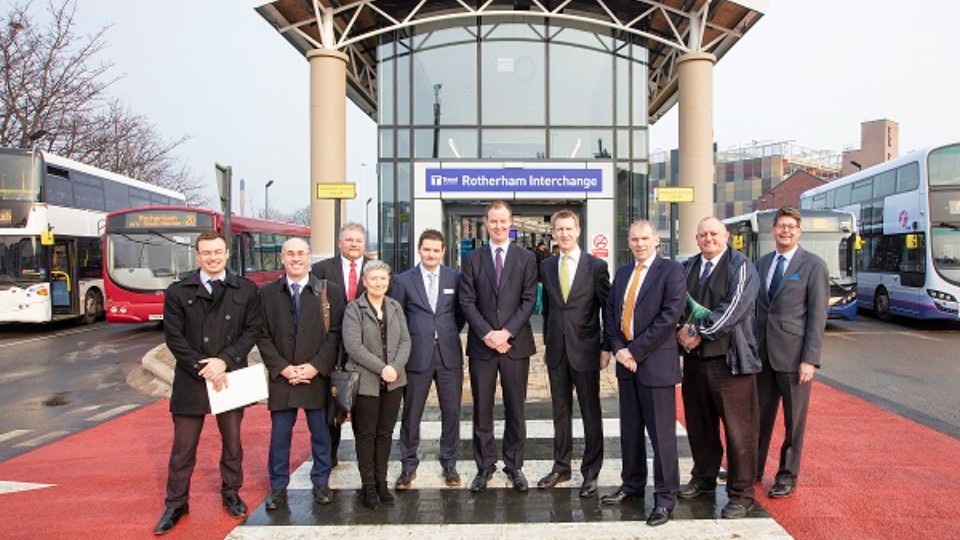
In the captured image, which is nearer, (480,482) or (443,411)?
(480,482)

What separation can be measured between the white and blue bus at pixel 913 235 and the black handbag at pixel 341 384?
1553 centimetres

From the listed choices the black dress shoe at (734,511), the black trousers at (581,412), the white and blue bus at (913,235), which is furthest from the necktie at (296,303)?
the white and blue bus at (913,235)

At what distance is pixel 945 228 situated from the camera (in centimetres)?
1502

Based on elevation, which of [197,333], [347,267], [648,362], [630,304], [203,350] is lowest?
[648,362]

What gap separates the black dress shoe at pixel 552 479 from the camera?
15.7ft

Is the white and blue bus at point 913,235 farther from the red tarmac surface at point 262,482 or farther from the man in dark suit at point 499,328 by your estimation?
the man in dark suit at point 499,328

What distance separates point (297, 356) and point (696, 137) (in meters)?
14.3

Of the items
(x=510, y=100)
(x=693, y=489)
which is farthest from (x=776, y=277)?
(x=510, y=100)

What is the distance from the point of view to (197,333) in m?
4.26

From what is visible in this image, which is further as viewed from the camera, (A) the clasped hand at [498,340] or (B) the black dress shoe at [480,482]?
(B) the black dress shoe at [480,482]

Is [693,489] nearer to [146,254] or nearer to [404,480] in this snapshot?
[404,480]

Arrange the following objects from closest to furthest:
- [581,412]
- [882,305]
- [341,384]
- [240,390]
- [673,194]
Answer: [240,390] → [341,384] → [581,412] → [673,194] → [882,305]

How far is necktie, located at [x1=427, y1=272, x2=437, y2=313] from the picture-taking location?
4836 mm

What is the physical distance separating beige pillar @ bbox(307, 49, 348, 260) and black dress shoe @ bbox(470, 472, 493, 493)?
38.7 feet
